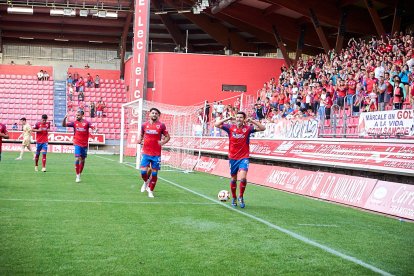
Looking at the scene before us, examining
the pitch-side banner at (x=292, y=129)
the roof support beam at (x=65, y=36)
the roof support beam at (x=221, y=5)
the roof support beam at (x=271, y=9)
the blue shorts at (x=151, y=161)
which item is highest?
the roof support beam at (x=65, y=36)

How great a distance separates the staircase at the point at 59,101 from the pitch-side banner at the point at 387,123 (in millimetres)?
35648

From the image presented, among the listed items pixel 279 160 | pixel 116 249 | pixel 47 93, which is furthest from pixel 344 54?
pixel 47 93

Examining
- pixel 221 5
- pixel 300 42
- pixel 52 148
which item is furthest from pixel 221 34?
pixel 52 148

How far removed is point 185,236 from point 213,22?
4318 centimetres

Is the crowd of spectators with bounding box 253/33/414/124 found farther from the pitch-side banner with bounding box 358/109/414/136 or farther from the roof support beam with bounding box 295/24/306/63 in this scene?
the roof support beam with bounding box 295/24/306/63

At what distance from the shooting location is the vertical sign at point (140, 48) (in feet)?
139

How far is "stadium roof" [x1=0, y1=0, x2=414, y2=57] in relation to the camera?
35.7 metres

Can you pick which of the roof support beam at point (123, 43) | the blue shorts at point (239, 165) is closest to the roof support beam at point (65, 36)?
the roof support beam at point (123, 43)

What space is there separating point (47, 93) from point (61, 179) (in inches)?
1452

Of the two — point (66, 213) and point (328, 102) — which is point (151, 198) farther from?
point (328, 102)

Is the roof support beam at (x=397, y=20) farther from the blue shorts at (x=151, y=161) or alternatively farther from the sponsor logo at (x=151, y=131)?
the blue shorts at (x=151, y=161)

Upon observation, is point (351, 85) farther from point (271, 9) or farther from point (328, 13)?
point (271, 9)

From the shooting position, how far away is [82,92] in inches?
2077

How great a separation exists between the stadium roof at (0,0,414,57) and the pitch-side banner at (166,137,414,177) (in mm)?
12877
